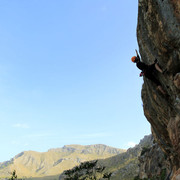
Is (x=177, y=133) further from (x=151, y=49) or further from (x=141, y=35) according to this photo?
(x=141, y=35)

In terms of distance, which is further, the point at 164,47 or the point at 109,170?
the point at 109,170

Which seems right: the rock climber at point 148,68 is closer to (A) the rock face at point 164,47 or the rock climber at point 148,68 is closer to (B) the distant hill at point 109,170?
(A) the rock face at point 164,47

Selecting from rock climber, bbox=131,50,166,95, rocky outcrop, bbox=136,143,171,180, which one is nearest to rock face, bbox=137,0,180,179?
rock climber, bbox=131,50,166,95

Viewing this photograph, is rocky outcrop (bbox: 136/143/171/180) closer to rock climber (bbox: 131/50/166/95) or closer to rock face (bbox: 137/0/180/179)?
rock face (bbox: 137/0/180/179)

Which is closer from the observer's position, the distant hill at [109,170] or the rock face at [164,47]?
the rock face at [164,47]

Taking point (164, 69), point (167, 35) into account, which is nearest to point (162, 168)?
point (164, 69)

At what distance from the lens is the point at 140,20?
12234 mm

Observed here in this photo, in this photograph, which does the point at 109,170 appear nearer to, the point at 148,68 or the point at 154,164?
the point at 154,164

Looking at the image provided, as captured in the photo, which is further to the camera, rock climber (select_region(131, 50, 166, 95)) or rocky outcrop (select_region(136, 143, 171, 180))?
rocky outcrop (select_region(136, 143, 171, 180))

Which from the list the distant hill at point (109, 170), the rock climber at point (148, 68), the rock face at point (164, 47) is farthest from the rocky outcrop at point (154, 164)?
the rock climber at point (148, 68)

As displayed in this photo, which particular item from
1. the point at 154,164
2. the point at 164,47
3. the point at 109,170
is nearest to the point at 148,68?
the point at 164,47

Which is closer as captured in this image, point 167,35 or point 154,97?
point 167,35

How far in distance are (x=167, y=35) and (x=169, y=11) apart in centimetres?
124

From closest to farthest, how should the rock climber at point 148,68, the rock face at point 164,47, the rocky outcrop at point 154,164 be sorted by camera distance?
the rock face at point 164,47 → the rock climber at point 148,68 → the rocky outcrop at point 154,164
